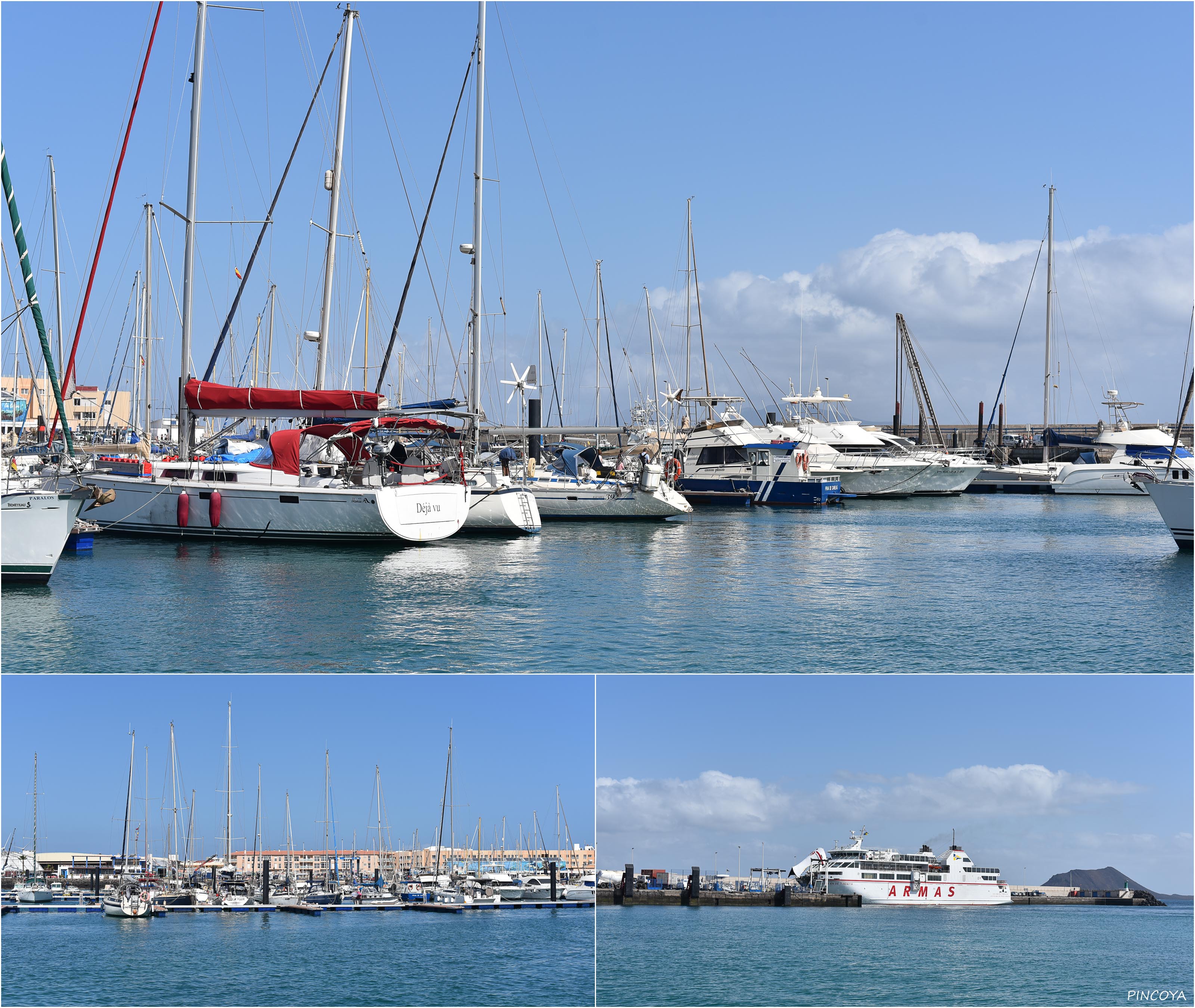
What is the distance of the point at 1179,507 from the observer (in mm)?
26578

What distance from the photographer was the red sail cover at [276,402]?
80.1 ft

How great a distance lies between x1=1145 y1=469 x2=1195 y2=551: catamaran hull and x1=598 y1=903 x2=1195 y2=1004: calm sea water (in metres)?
10.0

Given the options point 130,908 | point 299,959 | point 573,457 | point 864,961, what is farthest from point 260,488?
point 130,908

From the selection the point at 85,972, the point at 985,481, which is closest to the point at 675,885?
the point at 85,972

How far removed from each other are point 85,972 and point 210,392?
1291cm

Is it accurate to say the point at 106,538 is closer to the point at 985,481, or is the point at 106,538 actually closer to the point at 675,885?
the point at 675,885

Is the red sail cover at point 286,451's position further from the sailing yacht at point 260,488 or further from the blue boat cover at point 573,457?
the blue boat cover at point 573,457

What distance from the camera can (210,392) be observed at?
81.1ft

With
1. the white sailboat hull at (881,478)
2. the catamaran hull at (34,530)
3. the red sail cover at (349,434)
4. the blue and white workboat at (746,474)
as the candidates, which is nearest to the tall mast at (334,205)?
the red sail cover at (349,434)

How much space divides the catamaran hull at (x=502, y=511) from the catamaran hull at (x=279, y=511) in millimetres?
2680

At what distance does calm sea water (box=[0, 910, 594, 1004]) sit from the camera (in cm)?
2088

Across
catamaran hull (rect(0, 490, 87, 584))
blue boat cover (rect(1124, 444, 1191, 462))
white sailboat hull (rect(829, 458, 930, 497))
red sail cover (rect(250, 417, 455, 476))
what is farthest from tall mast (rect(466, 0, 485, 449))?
blue boat cover (rect(1124, 444, 1191, 462))

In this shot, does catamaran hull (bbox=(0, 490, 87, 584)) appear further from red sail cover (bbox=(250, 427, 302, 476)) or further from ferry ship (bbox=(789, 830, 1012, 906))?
ferry ship (bbox=(789, 830, 1012, 906))

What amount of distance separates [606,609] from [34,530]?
9340 mm
